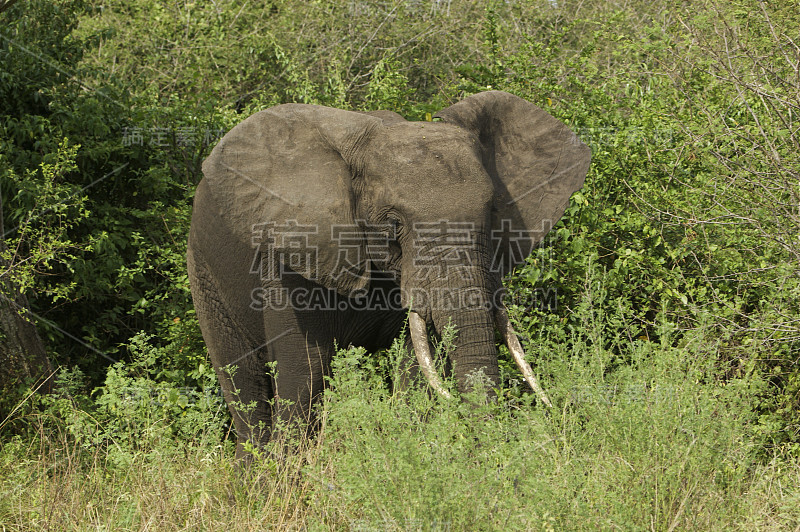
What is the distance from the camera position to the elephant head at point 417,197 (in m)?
4.55

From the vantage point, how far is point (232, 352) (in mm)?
5789

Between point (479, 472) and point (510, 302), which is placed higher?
point (479, 472)

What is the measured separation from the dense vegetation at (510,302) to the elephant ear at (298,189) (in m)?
0.59

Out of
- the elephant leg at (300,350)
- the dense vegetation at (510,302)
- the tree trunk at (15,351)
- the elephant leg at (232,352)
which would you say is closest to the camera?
the dense vegetation at (510,302)

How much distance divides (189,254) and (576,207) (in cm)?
266

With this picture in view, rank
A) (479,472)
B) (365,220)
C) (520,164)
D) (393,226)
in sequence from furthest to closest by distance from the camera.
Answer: (520,164), (365,220), (393,226), (479,472)

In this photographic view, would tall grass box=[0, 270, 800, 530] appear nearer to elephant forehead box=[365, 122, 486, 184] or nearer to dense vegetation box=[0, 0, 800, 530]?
dense vegetation box=[0, 0, 800, 530]

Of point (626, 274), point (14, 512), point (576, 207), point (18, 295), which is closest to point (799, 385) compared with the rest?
point (626, 274)

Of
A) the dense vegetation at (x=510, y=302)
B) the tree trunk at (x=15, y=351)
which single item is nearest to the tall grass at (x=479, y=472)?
the dense vegetation at (x=510, y=302)

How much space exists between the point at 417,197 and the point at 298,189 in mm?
706

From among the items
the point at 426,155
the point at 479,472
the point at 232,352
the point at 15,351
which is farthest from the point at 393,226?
the point at 15,351

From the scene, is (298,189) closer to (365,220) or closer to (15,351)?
(365,220)

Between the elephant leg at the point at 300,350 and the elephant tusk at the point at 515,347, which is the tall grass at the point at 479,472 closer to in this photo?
the elephant tusk at the point at 515,347

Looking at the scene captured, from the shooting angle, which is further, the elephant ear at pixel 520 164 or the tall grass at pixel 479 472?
the elephant ear at pixel 520 164
